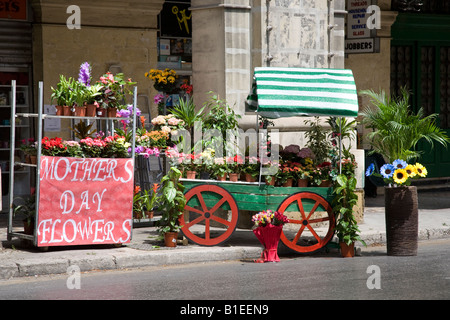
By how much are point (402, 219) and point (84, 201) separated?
392 centimetres

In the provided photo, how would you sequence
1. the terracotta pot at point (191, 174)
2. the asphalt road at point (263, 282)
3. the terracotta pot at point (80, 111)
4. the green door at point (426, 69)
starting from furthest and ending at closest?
the green door at point (426, 69) → the terracotta pot at point (191, 174) → the terracotta pot at point (80, 111) → the asphalt road at point (263, 282)

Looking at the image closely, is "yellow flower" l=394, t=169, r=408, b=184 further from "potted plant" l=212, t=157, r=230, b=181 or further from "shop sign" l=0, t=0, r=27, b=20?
"shop sign" l=0, t=0, r=27, b=20

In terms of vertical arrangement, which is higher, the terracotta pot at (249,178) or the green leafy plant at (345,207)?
the terracotta pot at (249,178)

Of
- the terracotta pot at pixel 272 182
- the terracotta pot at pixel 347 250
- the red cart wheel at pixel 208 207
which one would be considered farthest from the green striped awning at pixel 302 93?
the terracotta pot at pixel 347 250

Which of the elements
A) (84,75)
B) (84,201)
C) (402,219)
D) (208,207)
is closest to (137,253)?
(84,201)

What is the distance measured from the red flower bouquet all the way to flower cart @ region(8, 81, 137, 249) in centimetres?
166

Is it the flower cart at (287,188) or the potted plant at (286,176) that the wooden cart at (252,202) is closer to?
the flower cart at (287,188)

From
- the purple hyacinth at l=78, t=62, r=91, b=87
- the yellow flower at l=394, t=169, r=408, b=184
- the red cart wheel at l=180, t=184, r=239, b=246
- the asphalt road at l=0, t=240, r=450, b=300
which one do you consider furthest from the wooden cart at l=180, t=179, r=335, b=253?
the purple hyacinth at l=78, t=62, r=91, b=87

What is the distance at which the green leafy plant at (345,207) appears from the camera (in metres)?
9.84

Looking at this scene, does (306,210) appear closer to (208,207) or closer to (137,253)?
(208,207)

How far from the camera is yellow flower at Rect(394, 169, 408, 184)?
9.70 m

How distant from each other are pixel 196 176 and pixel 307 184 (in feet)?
4.80

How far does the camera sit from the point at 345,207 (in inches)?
392
